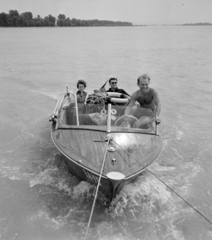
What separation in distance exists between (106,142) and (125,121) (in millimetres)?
873

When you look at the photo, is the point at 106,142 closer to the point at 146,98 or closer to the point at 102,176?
the point at 102,176

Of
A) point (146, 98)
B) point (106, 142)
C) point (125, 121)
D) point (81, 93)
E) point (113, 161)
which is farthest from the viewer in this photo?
point (81, 93)

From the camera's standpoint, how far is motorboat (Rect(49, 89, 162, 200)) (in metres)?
4.17

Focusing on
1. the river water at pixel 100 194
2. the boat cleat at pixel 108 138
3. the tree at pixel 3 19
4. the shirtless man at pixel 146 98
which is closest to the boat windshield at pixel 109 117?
the shirtless man at pixel 146 98

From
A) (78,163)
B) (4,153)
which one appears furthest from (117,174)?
(4,153)

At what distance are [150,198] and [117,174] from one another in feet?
4.87

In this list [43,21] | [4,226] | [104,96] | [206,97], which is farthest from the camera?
[43,21]

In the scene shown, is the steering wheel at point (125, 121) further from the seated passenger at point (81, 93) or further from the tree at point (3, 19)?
the tree at point (3, 19)

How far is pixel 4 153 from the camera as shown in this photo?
22.2 feet

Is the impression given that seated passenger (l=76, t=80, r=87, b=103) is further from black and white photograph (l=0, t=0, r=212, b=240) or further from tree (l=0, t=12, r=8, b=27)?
tree (l=0, t=12, r=8, b=27)

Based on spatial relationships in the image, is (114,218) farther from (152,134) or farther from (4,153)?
(4,153)

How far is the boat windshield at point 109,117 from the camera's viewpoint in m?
5.29

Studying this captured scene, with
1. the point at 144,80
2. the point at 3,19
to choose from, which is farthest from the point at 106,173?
the point at 3,19

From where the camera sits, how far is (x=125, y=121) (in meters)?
5.36
